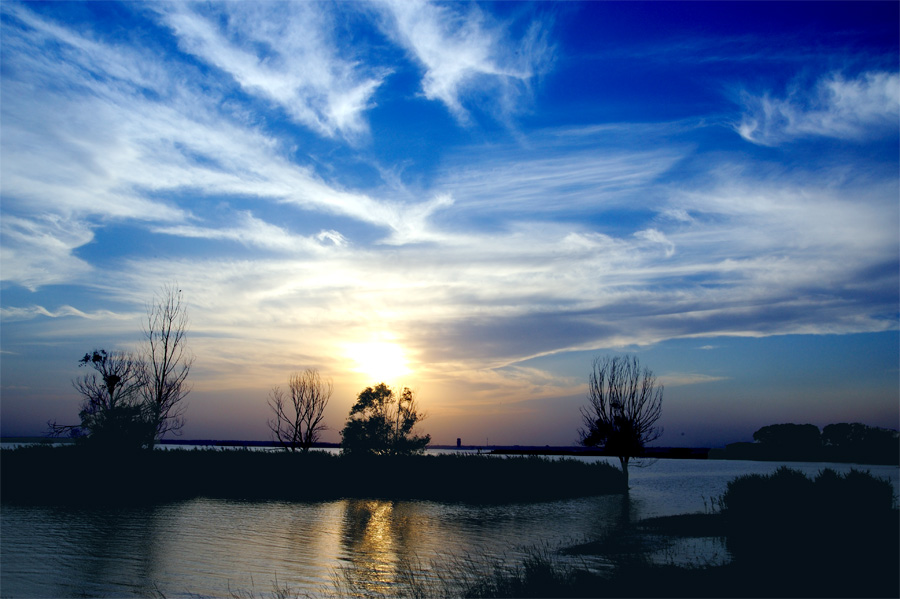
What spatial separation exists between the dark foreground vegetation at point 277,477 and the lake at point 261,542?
626 cm

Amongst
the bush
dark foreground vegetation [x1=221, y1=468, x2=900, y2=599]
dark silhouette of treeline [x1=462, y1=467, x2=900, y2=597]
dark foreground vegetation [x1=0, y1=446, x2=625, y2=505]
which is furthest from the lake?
dark foreground vegetation [x1=0, y1=446, x2=625, y2=505]

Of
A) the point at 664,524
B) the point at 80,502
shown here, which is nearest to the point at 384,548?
the point at 664,524

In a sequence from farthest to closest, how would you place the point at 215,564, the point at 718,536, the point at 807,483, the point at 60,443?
the point at 60,443 < the point at 807,483 < the point at 718,536 < the point at 215,564

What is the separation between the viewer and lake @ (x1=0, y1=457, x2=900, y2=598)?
52.5 ft

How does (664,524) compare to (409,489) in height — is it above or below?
above

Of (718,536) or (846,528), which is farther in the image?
(718,536)

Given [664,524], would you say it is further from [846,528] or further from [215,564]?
[215,564]

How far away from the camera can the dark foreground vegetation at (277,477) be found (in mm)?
38250

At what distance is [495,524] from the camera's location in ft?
92.7

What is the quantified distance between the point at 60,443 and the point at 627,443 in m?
48.7

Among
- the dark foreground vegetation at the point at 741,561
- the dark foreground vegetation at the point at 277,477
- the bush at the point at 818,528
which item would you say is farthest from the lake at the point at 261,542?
the dark foreground vegetation at the point at 277,477

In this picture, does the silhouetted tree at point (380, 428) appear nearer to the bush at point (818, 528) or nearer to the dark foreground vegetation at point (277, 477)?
the dark foreground vegetation at point (277, 477)

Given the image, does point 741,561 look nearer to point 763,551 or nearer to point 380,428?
point 763,551

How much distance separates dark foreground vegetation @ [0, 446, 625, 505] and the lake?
20.5 ft
